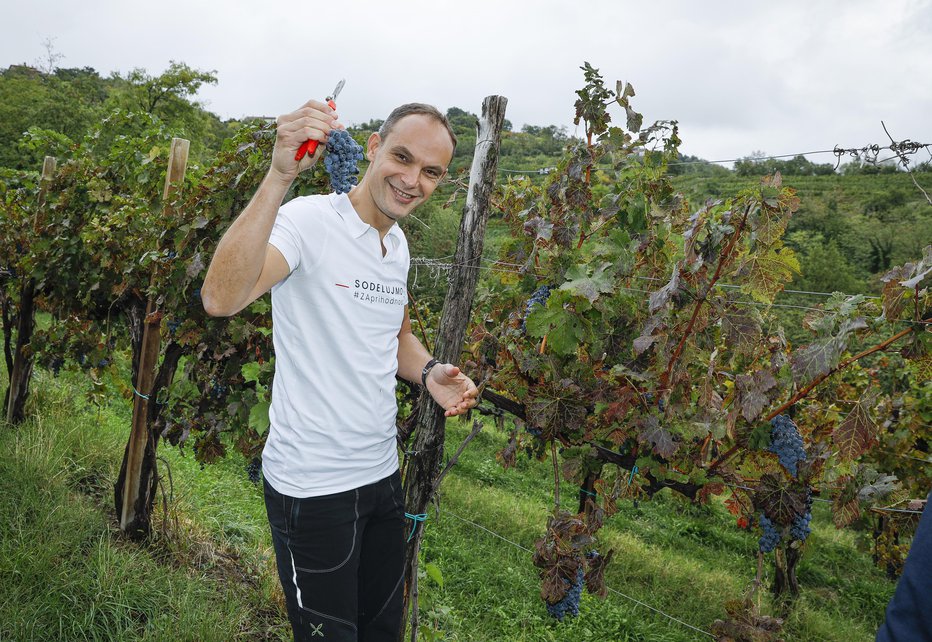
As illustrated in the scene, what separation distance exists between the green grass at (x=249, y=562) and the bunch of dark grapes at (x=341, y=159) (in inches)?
72.8

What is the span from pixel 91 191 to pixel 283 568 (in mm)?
3647

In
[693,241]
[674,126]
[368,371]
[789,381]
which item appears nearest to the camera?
[368,371]

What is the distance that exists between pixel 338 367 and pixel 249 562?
8.39 ft

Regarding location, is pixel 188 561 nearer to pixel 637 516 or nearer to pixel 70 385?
pixel 70 385

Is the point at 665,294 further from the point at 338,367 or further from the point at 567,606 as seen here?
the point at 567,606

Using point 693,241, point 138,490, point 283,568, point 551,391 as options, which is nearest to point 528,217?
point 551,391

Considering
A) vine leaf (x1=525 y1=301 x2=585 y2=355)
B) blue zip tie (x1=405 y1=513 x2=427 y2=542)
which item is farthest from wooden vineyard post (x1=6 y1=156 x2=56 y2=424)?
vine leaf (x1=525 y1=301 x2=585 y2=355)

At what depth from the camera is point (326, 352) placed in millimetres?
1644

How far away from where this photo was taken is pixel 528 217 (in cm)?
288

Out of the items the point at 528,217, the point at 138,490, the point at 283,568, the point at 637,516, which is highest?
the point at 528,217

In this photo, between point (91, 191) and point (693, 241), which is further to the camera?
point (91, 191)

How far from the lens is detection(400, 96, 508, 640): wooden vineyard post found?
2.31 meters

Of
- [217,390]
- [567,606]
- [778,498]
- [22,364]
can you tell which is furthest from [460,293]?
[22,364]

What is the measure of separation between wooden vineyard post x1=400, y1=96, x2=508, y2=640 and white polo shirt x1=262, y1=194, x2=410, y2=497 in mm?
596
